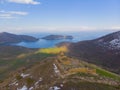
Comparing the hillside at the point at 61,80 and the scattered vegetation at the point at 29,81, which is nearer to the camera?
the hillside at the point at 61,80

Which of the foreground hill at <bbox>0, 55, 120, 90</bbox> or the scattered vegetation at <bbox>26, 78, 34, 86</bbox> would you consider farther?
the scattered vegetation at <bbox>26, 78, 34, 86</bbox>

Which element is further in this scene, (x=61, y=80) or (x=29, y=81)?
(x=29, y=81)

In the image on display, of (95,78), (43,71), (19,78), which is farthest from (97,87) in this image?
(19,78)

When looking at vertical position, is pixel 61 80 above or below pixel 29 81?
above

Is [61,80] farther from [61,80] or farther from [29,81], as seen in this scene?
[29,81]

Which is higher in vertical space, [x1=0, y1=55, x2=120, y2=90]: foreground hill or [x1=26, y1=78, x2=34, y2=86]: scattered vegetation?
[x1=0, y1=55, x2=120, y2=90]: foreground hill

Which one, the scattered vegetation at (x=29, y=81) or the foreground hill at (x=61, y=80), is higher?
the foreground hill at (x=61, y=80)

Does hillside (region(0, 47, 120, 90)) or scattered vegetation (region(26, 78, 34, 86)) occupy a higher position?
hillside (region(0, 47, 120, 90))

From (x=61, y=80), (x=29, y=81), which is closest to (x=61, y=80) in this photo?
(x=61, y=80)

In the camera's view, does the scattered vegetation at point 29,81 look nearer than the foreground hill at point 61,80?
No

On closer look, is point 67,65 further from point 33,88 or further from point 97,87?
point 97,87

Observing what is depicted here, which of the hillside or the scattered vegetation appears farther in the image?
the scattered vegetation
